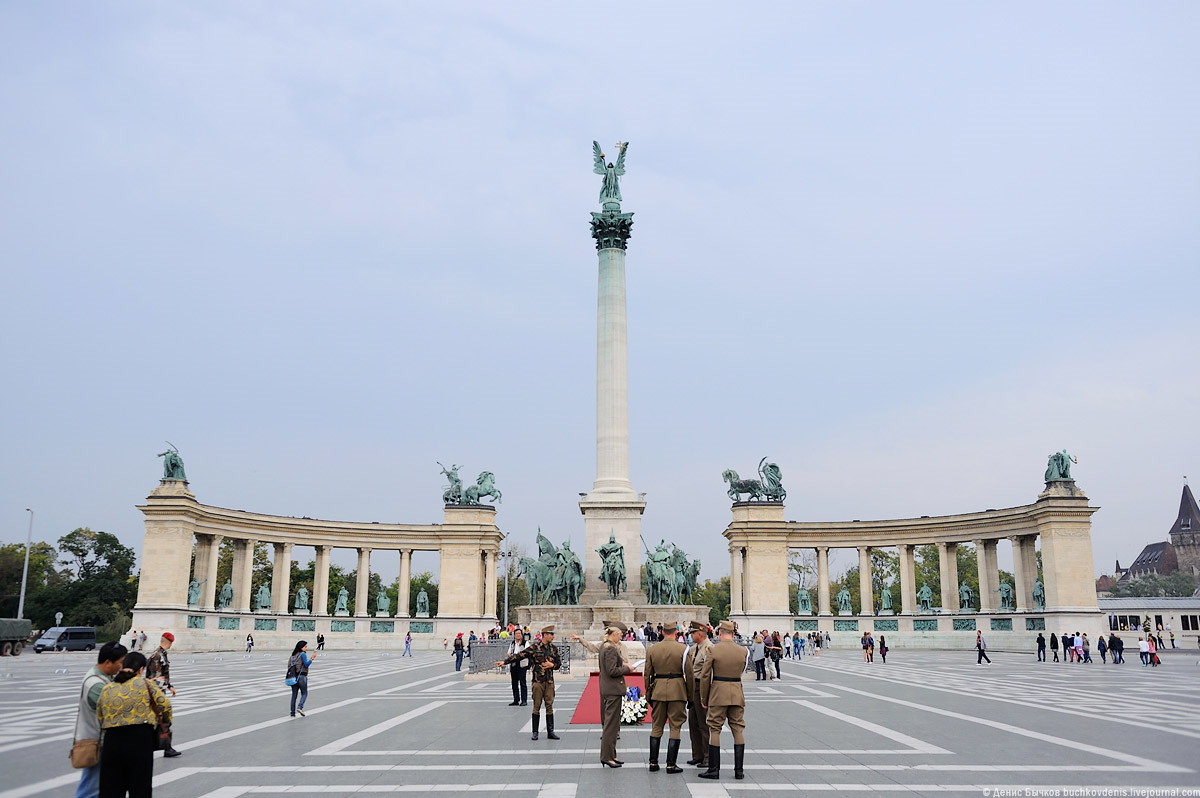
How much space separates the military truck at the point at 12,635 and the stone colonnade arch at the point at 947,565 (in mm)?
53254

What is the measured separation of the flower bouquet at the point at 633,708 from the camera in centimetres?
1705

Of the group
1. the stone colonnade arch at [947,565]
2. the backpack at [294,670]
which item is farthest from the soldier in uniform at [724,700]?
the stone colonnade arch at [947,565]

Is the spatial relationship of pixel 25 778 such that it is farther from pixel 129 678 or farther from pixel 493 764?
pixel 493 764

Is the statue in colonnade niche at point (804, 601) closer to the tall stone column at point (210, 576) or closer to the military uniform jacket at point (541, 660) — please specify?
the tall stone column at point (210, 576)

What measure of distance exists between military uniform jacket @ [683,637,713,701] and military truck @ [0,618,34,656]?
57.3 meters

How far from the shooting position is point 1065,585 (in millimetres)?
60312

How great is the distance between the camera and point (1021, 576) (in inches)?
2616

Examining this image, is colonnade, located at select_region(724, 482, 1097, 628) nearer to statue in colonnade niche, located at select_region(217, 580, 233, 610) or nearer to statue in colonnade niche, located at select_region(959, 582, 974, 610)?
statue in colonnade niche, located at select_region(959, 582, 974, 610)

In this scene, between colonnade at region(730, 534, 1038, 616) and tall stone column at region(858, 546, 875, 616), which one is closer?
colonnade at region(730, 534, 1038, 616)

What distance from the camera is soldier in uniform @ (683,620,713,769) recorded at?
12.3 metres

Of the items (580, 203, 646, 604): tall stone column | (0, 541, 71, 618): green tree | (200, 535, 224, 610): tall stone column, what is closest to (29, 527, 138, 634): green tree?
(0, 541, 71, 618): green tree

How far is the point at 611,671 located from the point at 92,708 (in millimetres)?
7086

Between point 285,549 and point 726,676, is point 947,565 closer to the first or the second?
point 285,549

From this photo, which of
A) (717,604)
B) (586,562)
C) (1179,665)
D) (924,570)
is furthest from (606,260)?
(717,604)
